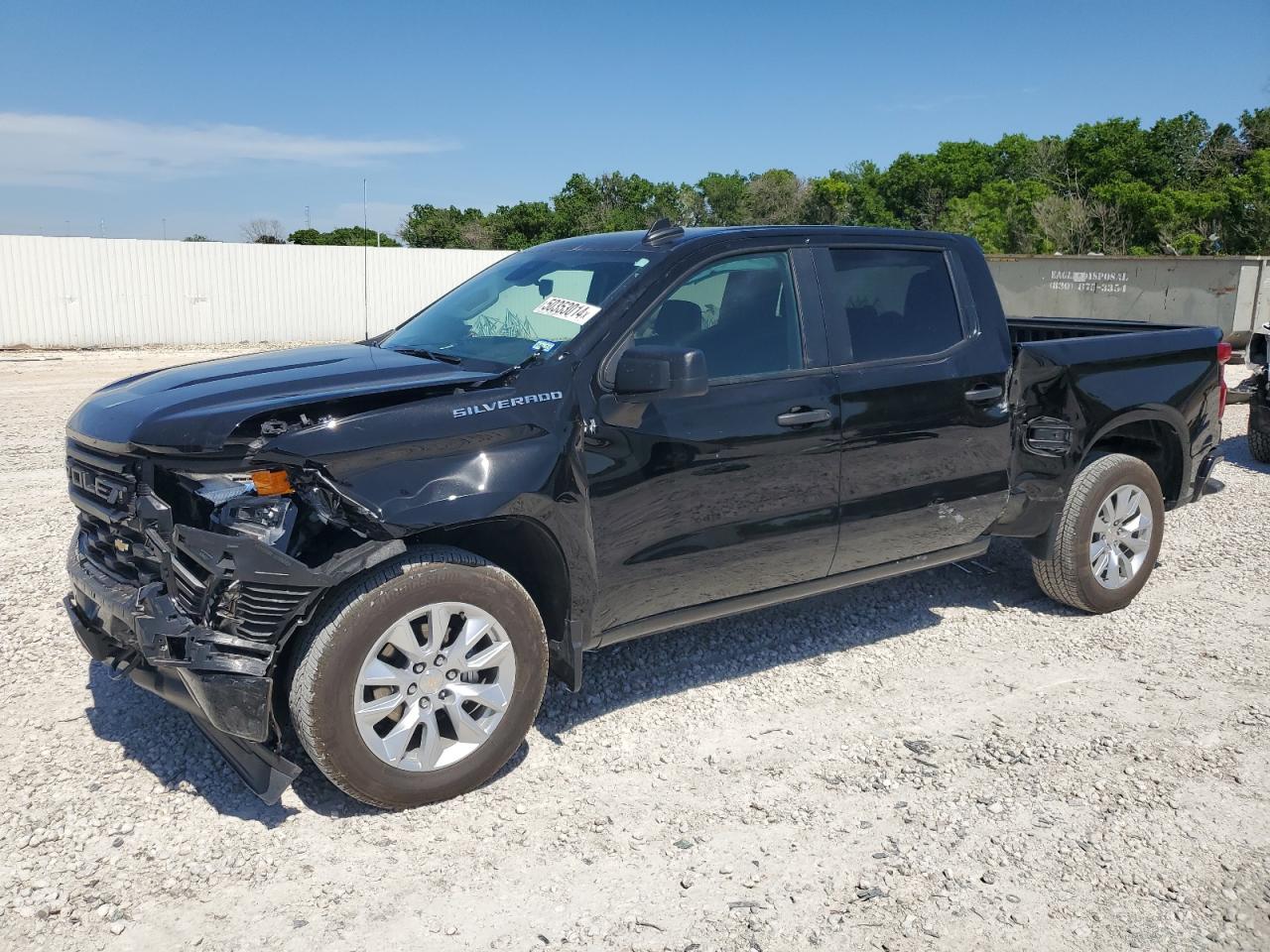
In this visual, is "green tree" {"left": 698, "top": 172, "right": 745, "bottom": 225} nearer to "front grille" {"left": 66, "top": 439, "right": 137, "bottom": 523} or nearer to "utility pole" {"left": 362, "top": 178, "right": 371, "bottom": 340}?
"utility pole" {"left": 362, "top": 178, "right": 371, "bottom": 340}

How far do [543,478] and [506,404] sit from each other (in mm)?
283

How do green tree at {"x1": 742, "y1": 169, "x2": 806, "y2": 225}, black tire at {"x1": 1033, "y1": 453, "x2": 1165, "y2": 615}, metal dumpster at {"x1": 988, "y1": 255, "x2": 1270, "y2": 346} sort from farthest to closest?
green tree at {"x1": 742, "y1": 169, "x2": 806, "y2": 225}, metal dumpster at {"x1": 988, "y1": 255, "x2": 1270, "y2": 346}, black tire at {"x1": 1033, "y1": 453, "x2": 1165, "y2": 615}

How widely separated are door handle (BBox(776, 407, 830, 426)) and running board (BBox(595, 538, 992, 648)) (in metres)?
0.71

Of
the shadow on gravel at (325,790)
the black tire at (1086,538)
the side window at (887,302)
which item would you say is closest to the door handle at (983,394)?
the side window at (887,302)

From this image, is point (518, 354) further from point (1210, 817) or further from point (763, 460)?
point (1210, 817)

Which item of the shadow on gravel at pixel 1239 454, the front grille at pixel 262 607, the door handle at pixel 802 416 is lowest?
the shadow on gravel at pixel 1239 454

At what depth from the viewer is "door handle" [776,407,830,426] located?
4.12m

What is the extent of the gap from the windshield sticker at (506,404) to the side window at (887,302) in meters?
1.37

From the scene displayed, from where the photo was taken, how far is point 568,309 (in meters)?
4.02

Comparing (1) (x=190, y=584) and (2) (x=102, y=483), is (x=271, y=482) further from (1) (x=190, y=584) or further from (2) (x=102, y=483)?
(2) (x=102, y=483)

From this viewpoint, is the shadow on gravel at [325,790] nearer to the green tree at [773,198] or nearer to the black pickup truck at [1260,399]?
the black pickup truck at [1260,399]

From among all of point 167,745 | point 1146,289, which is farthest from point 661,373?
point 1146,289

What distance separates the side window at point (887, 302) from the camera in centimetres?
442

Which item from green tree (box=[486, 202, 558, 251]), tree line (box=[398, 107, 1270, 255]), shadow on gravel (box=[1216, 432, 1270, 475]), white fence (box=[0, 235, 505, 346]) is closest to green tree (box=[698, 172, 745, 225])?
tree line (box=[398, 107, 1270, 255])
